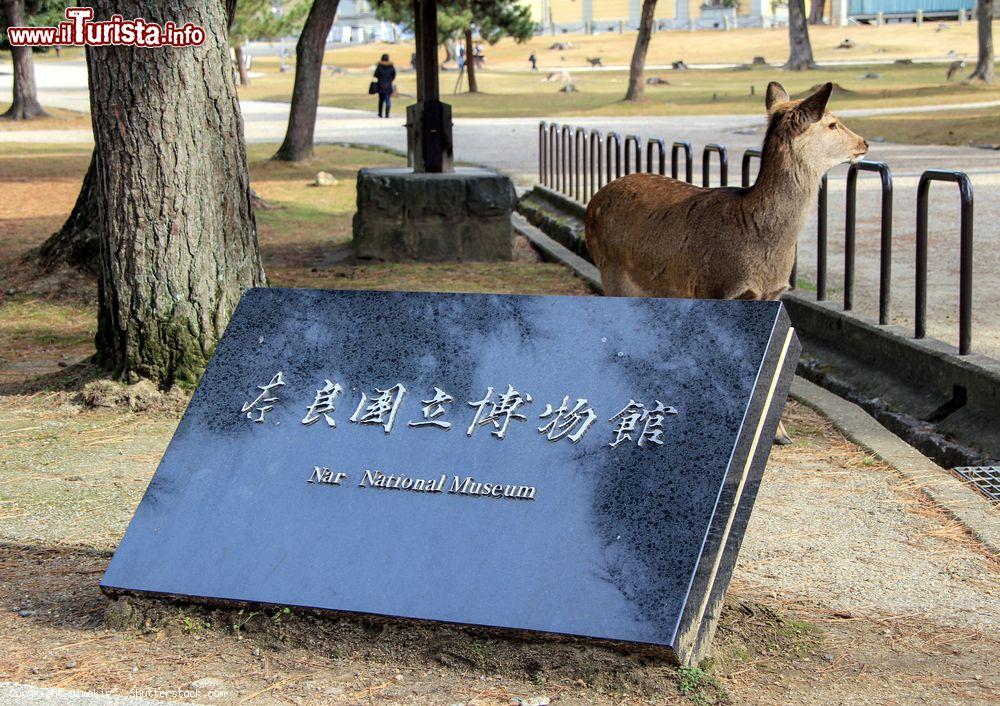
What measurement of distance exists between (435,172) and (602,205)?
5056 mm

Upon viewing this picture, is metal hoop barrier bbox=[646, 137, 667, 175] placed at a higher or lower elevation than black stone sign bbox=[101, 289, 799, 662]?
higher

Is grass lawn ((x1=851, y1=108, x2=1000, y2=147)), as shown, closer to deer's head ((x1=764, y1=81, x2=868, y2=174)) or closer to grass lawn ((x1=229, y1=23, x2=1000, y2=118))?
grass lawn ((x1=229, y1=23, x2=1000, y2=118))

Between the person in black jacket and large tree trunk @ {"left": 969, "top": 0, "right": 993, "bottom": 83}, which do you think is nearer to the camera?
the person in black jacket

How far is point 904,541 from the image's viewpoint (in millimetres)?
4781

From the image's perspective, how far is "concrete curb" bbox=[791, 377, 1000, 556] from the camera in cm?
494

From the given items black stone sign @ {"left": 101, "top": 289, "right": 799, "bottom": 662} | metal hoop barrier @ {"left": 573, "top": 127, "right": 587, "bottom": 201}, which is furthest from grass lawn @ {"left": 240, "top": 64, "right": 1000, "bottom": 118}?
black stone sign @ {"left": 101, "top": 289, "right": 799, "bottom": 662}

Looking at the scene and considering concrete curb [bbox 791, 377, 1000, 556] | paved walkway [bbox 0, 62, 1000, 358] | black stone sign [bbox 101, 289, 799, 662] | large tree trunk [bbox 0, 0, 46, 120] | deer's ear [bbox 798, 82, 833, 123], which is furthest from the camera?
large tree trunk [bbox 0, 0, 46, 120]

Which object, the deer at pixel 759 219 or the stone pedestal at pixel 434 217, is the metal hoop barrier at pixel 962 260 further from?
the stone pedestal at pixel 434 217

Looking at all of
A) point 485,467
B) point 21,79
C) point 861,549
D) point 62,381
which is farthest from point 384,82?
point 485,467

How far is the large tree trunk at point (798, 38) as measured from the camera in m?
54.1

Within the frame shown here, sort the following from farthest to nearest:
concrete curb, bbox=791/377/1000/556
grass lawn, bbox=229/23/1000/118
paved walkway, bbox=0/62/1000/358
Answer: grass lawn, bbox=229/23/1000/118 < paved walkway, bbox=0/62/1000/358 < concrete curb, bbox=791/377/1000/556

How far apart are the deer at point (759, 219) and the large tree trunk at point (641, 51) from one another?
107ft

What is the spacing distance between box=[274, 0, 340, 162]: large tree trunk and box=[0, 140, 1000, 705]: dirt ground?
15.5 metres

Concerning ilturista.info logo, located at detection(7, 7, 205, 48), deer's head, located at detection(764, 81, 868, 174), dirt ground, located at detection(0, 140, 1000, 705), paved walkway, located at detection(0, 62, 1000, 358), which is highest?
ilturista.info logo, located at detection(7, 7, 205, 48)
